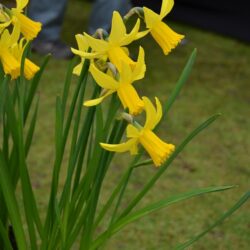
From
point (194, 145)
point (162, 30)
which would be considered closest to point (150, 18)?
point (162, 30)

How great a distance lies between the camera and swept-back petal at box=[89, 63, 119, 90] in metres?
0.84

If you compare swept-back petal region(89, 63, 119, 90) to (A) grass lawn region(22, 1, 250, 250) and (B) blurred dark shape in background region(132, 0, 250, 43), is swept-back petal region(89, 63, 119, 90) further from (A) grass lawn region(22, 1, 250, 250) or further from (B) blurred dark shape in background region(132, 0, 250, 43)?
(B) blurred dark shape in background region(132, 0, 250, 43)

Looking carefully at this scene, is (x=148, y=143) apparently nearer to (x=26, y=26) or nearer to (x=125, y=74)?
(x=125, y=74)

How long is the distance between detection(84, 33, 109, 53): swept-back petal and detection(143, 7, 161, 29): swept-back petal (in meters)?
0.08

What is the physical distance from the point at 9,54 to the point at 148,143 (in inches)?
10.3

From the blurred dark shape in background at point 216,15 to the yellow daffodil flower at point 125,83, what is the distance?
2.75m

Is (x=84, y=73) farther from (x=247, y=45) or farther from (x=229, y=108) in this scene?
(x=247, y=45)

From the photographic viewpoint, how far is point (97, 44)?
85 cm

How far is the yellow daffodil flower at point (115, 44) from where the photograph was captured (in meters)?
0.84

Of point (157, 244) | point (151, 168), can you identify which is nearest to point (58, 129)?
point (157, 244)

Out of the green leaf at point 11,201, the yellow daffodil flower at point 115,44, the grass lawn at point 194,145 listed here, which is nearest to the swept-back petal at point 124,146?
the yellow daffodil flower at point 115,44

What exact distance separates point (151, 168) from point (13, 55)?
3.95 feet

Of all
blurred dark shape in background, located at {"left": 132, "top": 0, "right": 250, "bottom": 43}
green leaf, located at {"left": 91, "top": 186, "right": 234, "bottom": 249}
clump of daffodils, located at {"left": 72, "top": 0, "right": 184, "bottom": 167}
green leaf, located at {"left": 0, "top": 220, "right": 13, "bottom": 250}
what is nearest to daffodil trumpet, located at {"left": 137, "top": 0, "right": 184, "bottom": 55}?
clump of daffodils, located at {"left": 72, "top": 0, "right": 184, "bottom": 167}

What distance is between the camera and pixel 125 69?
83cm
